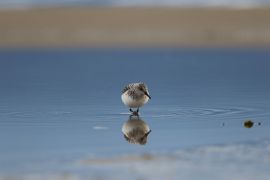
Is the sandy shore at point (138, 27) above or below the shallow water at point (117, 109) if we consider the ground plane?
above

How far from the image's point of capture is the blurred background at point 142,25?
88.7 feet

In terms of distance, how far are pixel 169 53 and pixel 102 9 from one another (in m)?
5.91

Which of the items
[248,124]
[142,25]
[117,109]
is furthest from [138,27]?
[248,124]

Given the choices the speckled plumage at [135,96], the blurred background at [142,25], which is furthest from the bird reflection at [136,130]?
the blurred background at [142,25]

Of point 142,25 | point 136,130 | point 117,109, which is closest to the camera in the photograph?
point 136,130

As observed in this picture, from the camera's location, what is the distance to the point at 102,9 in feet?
98.9

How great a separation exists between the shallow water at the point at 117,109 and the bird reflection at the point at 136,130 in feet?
0.30

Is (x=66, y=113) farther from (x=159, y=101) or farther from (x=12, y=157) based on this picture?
(x=12, y=157)

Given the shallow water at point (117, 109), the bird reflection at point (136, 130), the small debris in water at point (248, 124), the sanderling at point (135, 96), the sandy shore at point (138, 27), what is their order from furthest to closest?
the sandy shore at point (138, 27)
the sanderling at point (135, 96)
the small debris in water at point (248, 124)
the bird reflection at point (136, 130)
the shallow water at point (117, 109)

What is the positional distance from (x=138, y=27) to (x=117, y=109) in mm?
14697

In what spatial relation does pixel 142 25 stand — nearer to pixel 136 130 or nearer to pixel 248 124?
pixel 248 124

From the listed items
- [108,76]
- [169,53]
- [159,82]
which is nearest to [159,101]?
[159,82]

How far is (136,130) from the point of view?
11.5 meters

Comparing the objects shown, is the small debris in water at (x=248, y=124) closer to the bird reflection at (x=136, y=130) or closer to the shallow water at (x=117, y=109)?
the shallow water at (x=117, y=109)
